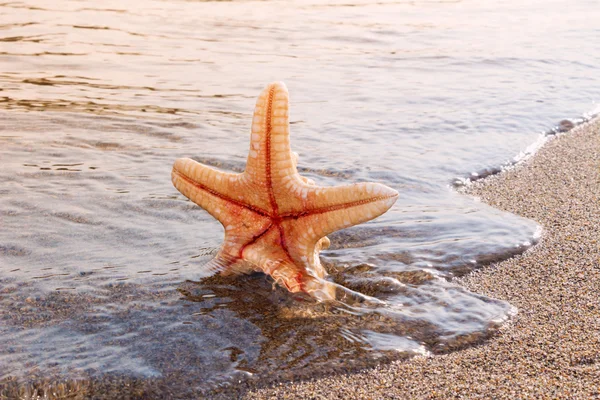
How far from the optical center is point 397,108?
7.54 meters

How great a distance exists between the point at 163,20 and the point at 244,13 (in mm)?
1874

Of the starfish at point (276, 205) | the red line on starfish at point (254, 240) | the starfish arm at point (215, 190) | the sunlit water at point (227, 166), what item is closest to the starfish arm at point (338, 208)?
the starfish at point (276, 205)

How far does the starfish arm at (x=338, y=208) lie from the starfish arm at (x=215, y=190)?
0.79 ft

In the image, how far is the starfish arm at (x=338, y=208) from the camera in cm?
307

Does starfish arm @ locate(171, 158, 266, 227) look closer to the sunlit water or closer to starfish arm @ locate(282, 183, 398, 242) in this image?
starfish arm @ locate(282, 183, 398, 242)

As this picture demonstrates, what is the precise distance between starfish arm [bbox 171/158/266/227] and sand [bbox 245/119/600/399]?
1.02 meters

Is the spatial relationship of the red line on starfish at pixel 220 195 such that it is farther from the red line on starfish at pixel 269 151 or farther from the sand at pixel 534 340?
the sand at pixel 534 340

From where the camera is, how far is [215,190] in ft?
11.5

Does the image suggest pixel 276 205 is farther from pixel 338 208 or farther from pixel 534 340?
pixel 534 340

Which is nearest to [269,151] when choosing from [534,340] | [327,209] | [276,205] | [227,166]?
[276,205]

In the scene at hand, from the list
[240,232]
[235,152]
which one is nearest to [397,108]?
[235,152]

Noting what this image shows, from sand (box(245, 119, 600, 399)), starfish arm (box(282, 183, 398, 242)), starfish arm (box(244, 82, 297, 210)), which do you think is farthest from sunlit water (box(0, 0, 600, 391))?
starfish arm (box(244, 82, 297, 210))

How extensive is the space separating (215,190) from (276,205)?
35 centimetres

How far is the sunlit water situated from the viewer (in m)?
3.08
